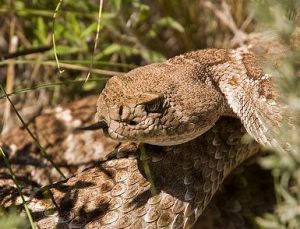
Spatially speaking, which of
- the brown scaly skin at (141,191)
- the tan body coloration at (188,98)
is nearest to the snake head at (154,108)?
the tan body coloration at (188,98)

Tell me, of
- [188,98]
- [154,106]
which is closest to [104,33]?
[188,98]

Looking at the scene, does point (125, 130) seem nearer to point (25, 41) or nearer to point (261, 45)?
point (261, 45)

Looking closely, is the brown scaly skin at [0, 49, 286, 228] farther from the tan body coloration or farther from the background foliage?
the background foliage

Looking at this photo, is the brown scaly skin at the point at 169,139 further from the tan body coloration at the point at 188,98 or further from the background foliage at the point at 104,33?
the background foliage at the point at 104,33

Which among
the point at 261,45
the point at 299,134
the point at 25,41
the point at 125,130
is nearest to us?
the point at 299,134

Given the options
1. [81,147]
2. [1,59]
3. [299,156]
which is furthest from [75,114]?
[299,156]

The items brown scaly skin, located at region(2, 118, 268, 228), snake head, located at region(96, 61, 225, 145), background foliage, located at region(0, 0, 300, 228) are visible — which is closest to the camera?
snake head, located at region(96, 61, 225, 145)

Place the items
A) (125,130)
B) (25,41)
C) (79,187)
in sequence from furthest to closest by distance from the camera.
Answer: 1. (25,41)
2. (79,187)
3. (125,130)

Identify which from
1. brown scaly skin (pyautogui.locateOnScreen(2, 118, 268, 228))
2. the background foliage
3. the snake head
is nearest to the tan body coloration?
the snake head
